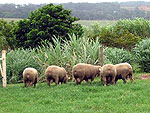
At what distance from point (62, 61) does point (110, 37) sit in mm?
8517

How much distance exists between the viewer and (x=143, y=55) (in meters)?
20.5

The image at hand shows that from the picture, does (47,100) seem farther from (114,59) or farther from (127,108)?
(114,59)

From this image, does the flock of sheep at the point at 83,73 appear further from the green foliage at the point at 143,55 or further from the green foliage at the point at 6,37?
the green foliage at the point at 6,37

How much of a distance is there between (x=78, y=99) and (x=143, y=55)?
10346mm

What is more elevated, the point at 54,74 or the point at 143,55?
the point at 143,55

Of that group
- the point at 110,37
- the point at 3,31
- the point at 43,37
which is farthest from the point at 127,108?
the point at 3,31

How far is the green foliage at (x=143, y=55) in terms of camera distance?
66.1 feet

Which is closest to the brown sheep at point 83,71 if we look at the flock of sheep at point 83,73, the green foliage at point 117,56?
the flock of sheep at point 83,73

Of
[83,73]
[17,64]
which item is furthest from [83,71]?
[17,64]

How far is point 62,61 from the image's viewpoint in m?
16.4

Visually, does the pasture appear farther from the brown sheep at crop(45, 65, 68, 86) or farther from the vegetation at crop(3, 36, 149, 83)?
the vegetation at crop(3, 36, 149, 83)

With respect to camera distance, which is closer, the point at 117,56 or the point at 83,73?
the point at 83,73

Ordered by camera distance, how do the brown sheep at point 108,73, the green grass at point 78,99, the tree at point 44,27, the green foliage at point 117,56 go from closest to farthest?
the green grass at point 78,99, the brown sheep at point 108,73, the green foliage at point 117,56, the tree at point 44,27

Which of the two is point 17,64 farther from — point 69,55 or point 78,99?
point 78,99
